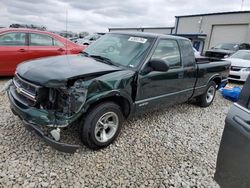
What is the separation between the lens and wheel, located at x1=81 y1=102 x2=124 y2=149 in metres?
2.81

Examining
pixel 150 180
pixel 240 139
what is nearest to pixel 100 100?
pixel 150 180

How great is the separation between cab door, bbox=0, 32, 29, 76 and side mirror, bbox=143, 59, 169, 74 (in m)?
4.37

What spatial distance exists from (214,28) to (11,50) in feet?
73.2

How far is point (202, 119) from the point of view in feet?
15.6

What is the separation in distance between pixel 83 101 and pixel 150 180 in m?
1.30

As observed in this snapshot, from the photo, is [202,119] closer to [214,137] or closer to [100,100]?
[214,137]

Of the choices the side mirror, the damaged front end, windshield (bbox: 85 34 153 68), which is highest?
windshield (bbox: 85 34 153 68)

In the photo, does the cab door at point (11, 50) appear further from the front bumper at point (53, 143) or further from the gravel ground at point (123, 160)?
the front bumper at point (53, 143)

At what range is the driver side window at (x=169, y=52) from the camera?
3.71m

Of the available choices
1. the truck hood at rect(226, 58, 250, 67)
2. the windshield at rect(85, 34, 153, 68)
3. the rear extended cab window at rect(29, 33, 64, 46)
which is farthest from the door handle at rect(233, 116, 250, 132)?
the truck hood at rect(226, 58, 250, 67)

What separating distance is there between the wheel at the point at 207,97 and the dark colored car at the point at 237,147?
143 inches

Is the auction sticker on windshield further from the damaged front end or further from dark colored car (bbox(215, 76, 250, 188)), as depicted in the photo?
dark colored car (bbox(215, 76, 250, 188))

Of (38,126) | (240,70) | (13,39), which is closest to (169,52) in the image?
(38,126)

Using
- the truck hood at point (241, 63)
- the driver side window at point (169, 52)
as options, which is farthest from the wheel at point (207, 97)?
the truck hood at point (241, 63)
